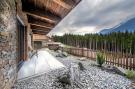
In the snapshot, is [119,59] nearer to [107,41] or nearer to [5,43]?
[5,43]

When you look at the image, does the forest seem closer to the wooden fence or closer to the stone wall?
the wooden fence

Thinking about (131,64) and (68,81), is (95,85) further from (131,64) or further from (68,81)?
(131,64)

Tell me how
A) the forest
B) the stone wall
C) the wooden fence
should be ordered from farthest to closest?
the forest < the wooden fence < the stone wall

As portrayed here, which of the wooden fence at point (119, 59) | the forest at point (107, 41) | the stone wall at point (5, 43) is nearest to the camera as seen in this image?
the stone wall at point (5, 43)

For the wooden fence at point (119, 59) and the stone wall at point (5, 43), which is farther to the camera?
the wooden fence at point (119, 59)

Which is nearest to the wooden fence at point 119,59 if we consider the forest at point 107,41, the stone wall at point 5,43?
the stone wall at point 5,43

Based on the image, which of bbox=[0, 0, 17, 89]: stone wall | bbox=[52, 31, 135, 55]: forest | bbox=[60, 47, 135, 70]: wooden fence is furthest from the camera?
bbox=[52, 31, 135, 55]: forest

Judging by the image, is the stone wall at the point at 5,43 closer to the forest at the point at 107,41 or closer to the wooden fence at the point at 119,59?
the wooden fence at the point at 119,59

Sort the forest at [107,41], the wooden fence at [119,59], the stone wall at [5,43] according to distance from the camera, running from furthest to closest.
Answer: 1. the forest at [107,41]
2. the wooden fence at [119,59]
3. the stone wall at [5,43]

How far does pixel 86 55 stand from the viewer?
14867mm

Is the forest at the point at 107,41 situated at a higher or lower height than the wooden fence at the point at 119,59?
higher

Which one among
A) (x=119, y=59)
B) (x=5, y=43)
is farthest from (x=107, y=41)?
(x=5, y=43)

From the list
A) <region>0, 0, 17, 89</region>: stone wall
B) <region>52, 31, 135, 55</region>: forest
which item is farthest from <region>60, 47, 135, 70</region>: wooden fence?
<region>52, 31, 135, 55</region>: forest

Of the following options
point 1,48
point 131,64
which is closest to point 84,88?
point 1,48
